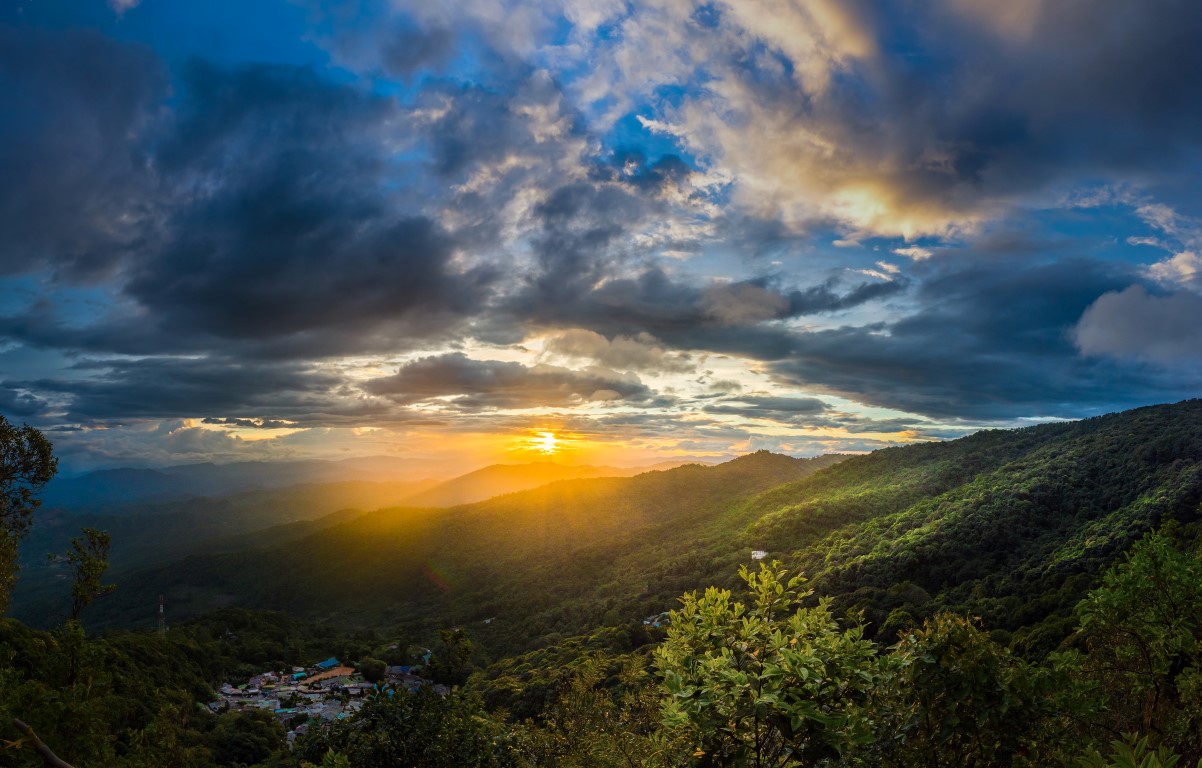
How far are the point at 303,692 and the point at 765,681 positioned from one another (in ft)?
307

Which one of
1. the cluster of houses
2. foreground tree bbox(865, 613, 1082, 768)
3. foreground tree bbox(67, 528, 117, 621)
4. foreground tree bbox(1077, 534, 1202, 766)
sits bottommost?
the cluster of houses

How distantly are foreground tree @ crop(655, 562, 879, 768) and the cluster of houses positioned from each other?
216ft

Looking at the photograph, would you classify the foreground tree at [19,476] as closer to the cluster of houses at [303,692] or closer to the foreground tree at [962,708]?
the cluster of houses at [303,692]

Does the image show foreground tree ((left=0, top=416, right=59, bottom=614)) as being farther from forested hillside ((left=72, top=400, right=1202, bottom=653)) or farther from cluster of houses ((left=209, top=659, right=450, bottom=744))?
forested hillside ((left=72, top=400, right=1202, bottom=653))

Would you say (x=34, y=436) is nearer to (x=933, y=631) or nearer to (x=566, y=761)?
(x=566, y=761)

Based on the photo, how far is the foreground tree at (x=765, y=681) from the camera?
5.32m

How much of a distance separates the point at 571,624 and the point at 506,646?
48.6ft

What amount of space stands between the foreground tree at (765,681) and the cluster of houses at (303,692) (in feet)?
216

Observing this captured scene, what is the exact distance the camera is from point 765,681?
18.8 ft

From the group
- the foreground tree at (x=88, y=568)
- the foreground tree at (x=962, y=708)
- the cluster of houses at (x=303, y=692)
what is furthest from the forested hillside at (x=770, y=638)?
the cluster of houses at (x=303, y=692)

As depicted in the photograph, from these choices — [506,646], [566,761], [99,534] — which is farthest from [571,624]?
[566,761]

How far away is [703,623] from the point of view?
21.5ft

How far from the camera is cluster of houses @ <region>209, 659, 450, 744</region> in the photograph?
67500mm

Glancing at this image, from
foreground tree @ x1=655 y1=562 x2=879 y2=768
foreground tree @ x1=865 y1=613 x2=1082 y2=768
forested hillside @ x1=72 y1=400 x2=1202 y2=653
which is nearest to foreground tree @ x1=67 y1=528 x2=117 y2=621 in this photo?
foreground tree @ x1=655 y1=562 x2=879 y2=768
